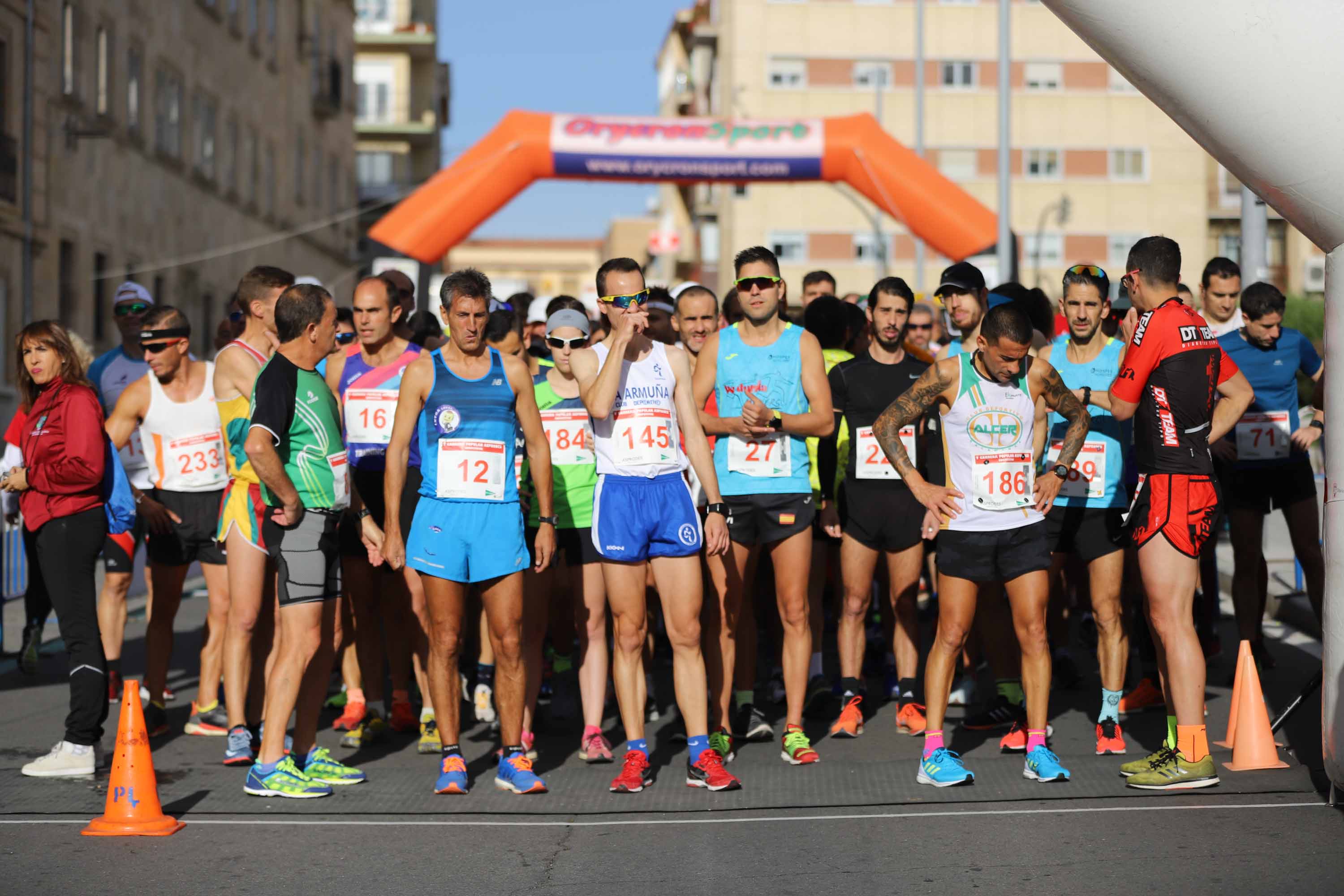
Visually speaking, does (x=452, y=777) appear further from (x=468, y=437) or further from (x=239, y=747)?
(x=468, y=437)

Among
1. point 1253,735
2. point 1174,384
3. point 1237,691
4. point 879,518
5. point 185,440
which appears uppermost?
point 1174,384

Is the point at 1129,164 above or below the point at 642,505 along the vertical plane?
above

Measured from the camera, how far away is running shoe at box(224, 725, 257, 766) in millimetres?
7387

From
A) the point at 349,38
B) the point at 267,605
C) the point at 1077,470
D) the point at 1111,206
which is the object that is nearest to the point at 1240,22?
the point at 1077,470

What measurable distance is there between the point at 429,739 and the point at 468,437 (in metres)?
1.75

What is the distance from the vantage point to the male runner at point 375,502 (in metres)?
8.01

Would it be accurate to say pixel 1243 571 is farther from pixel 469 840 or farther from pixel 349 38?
pixel 349 38

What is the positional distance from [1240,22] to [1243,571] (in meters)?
3.88

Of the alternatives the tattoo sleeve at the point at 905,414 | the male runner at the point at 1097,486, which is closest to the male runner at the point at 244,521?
the tattoo sleeve at the point at 905,414

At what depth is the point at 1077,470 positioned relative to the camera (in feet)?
24.8

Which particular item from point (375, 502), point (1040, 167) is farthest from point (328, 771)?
point (1040, 167)

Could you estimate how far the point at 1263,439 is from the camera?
29.4 feet

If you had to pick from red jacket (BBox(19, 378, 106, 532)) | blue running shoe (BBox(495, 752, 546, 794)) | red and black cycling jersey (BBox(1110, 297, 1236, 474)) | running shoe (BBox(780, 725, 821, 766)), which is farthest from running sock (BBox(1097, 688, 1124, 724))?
red jacket (BBox(19, 378, 106, 532))

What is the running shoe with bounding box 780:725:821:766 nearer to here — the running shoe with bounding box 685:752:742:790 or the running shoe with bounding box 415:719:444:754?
the running shoe with bounding box 685:752:742:790
